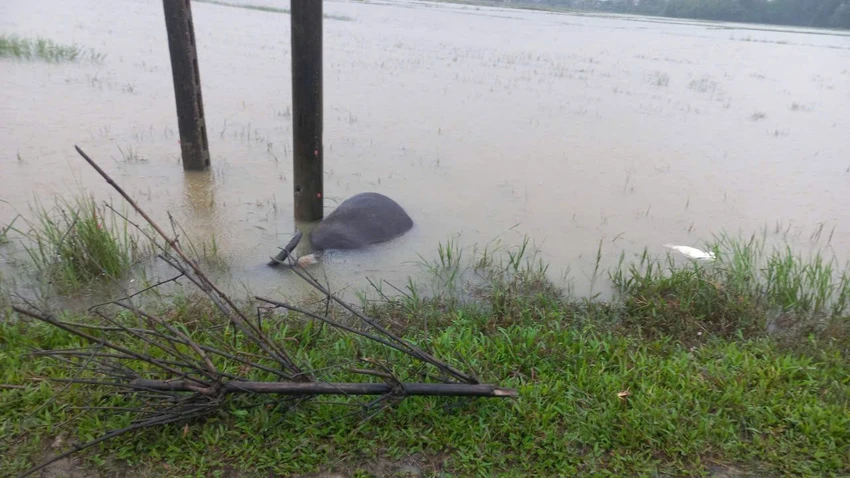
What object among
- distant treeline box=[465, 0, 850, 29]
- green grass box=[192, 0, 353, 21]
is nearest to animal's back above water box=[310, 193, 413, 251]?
green grass box=[192, 0, 353, 21]

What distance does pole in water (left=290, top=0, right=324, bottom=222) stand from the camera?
385cm

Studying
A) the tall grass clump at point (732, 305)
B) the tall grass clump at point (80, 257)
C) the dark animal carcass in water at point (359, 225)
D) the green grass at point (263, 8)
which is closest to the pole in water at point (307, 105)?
the dark animal carcass in water at point (359, 225)

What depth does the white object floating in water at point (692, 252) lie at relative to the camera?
438 centimetres

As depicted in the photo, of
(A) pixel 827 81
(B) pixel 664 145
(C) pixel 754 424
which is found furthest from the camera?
(A) pixel 827 81

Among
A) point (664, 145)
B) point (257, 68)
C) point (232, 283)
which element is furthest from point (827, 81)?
point (232, 283)

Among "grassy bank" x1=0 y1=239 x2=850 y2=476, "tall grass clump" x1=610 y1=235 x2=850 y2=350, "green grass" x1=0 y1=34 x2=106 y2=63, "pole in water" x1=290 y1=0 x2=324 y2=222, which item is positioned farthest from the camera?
"green grass" x1=0 y1=34 x2=106 y2=63

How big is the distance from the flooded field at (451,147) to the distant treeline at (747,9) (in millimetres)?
26669

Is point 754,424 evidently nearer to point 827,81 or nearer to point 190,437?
point 190,437

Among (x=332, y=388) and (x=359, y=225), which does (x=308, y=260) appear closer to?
(x=359, y=225)

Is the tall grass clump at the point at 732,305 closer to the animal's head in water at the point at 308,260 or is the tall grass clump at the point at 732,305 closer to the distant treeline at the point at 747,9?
the animal's head in water at the point at 308,260

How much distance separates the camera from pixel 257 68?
1020 cm

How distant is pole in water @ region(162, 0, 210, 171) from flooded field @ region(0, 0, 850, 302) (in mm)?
218

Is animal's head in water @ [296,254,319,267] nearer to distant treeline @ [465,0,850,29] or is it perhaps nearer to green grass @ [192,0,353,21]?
green grass @ [192,0,353,21]

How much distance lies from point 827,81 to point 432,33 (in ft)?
32.5
